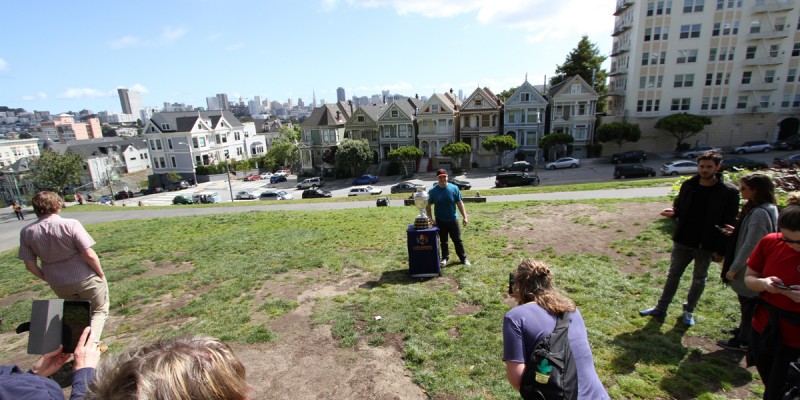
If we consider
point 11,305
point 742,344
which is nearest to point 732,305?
point 742,344

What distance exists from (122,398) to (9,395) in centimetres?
70

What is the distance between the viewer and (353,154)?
49500mm

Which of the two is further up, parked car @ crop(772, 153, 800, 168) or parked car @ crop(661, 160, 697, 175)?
parked car @ crop(772, 153, 800, 168)

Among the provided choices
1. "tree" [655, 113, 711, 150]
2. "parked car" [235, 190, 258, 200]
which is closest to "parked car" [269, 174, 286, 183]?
"parked car" [235, 190, 258, 200]

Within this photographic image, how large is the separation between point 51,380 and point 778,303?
18.1 ft

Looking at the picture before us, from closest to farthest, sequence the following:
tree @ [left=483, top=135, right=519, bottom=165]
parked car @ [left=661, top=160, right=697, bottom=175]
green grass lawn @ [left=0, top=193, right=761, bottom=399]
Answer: green grass lawn @ [left=0, top=193, right=761, bottom=399] → parked car @ [left=661, top=160, right=697, bottom=175] → tree @ [left=483, top=135, right=519, bottom=165]

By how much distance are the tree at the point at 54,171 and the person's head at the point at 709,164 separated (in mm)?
60192

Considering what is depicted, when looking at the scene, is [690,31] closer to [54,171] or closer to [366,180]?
[366,180]

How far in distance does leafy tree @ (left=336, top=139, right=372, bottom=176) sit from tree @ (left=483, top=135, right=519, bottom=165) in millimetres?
15768

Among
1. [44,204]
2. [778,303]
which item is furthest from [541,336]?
[44,204]

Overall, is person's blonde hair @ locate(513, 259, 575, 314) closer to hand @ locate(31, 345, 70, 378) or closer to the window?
hand @ locate(31, 345, 70, 378)

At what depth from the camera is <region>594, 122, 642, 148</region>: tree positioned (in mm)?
42250

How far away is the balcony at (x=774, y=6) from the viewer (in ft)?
128

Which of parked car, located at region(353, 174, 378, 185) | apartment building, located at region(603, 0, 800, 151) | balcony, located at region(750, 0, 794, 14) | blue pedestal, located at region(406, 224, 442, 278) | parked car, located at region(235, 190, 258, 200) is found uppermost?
balcony, located at region(750, 0, 794, 14)
